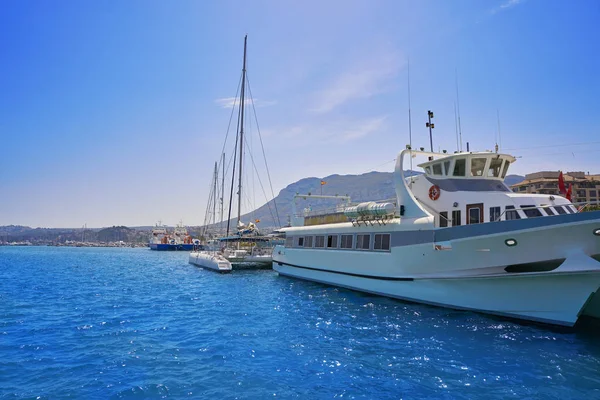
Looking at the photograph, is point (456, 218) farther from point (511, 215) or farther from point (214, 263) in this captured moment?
point (214, 263)

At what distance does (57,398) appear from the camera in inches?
308

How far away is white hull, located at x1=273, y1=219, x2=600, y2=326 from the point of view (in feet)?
39.4

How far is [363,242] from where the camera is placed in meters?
20.2

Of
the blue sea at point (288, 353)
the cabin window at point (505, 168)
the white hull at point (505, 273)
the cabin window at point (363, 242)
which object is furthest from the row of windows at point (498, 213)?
the cabin window at point (363, 242)

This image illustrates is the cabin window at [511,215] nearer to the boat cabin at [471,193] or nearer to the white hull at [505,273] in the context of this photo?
the boat cabin at [471,193]

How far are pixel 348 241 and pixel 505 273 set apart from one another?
31.0ft

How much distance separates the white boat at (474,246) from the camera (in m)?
12.3

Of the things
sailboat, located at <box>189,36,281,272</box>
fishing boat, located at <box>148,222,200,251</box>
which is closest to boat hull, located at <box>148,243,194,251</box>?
fishing boat, located at <box>148,222,200,251</box>

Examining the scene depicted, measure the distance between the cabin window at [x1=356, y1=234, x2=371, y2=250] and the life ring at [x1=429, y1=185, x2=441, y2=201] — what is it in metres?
3.98

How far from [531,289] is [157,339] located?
42.3 feet

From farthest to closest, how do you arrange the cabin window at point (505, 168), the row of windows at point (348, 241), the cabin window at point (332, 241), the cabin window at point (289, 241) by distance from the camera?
the cabin window at point (289, 241) → the cabin window at point (332, 241) → the row of windows at point (348, 241) → the cabin window at point (505, 168)

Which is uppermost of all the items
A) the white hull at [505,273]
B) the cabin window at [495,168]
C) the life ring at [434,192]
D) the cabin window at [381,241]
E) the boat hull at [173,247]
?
the cabin window at [495,168]

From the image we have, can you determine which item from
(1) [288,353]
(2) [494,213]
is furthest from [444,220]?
(1) [288,353]

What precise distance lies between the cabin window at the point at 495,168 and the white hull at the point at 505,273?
4.43 m
